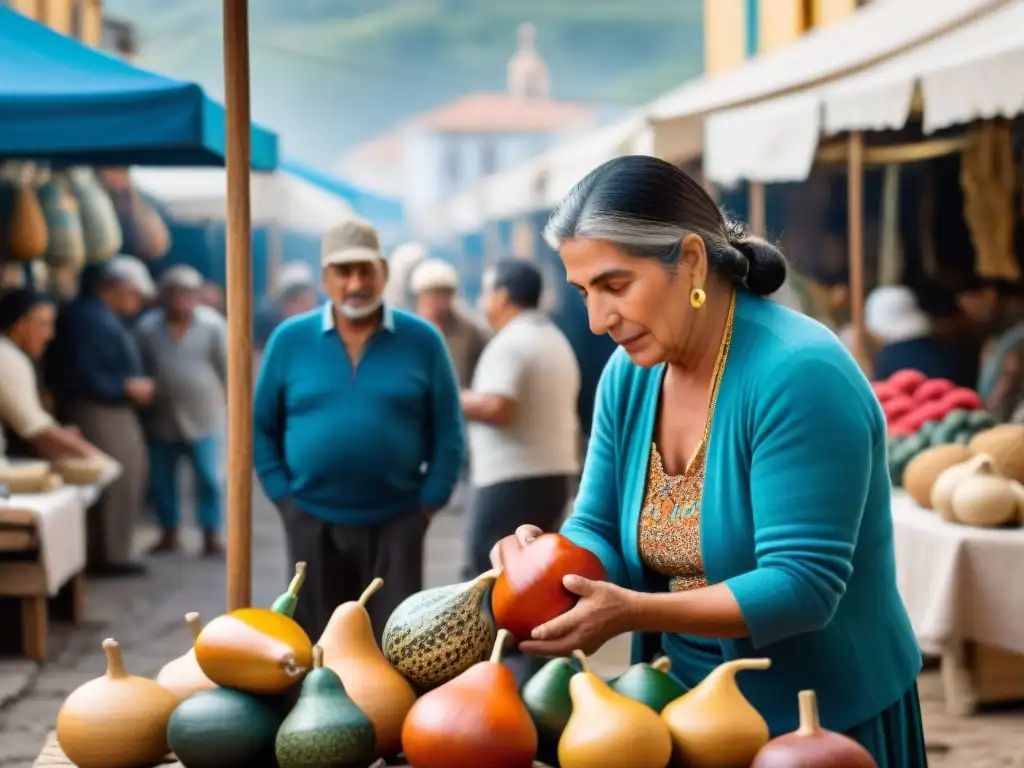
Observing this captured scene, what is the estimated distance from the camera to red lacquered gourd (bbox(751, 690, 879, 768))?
1.66m

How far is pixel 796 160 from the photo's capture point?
6902 millimetres

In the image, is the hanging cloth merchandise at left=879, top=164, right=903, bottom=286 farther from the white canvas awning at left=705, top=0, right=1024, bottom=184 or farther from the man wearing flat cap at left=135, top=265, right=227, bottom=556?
the man wearing flat cap at left=135, top=265, right=227, bottom=556

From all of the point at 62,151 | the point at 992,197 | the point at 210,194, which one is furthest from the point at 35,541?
the point at 210,194

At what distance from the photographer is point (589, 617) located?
5.97ft

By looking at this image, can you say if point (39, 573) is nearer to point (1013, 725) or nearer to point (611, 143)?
point (1013, 725)

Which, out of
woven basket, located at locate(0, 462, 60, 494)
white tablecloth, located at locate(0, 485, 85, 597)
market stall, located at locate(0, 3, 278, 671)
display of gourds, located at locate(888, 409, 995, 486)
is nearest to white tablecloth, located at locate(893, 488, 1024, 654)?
display of gourds, located at locate(888, 409, 995, 486)

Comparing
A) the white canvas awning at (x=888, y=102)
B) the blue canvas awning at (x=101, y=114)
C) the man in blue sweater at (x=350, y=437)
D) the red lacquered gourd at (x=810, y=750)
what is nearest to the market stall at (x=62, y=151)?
the blue canvas awning at (x=101, y=114)

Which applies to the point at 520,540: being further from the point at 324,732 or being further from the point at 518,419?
the point at 518,419

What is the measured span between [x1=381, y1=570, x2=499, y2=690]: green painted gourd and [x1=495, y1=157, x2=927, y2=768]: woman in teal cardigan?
123 millimetres

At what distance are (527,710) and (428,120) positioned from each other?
7481 cm

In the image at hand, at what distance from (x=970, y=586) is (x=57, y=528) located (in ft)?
12.1

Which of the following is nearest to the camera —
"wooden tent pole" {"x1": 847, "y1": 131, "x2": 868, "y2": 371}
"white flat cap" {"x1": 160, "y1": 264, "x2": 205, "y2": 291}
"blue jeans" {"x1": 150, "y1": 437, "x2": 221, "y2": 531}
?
"wooden tent pole" {"x1": 847, "y1": 131, "x2": 868, "y2": 371}

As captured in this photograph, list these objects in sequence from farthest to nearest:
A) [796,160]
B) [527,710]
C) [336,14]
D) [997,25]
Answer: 1. [336,14]
2. [796,160]
3. [997,25]
4. [527,710]

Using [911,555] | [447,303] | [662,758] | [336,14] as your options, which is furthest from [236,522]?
[336,14]
